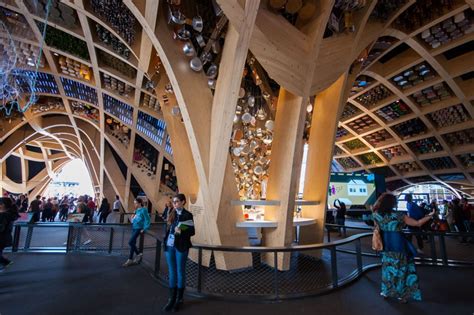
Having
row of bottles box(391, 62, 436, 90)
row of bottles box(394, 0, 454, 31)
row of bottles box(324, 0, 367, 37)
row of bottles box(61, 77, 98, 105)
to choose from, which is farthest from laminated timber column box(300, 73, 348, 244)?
row of bottles box(61, 77, 98, 105)

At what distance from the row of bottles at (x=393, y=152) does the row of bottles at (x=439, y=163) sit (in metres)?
1.38

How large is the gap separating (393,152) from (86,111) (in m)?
20.1

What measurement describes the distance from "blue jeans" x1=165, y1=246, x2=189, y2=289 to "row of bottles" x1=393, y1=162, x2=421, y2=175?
60.6 feet

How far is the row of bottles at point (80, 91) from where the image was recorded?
12.0 m

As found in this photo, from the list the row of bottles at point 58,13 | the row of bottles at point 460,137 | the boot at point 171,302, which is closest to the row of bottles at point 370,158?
the row of bottles at point 460,137

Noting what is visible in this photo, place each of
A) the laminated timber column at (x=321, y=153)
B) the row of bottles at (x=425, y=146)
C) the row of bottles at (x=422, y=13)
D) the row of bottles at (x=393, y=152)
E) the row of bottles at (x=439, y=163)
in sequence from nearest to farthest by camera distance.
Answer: the laminated timber column at (x=321, y=153)
the row of bottles at (x=422, y=13)
the row of bottles at (x=425, y=146)
the row of bottles at (x=439, y=163)
the row of bottles at (x=393, y=152)

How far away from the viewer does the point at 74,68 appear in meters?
10.4

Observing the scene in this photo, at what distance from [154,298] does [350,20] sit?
18.9 feet

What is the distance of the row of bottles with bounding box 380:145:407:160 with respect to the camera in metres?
16.3

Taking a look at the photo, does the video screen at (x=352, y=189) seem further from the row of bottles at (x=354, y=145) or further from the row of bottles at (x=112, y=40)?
the row of bottles at (x=112, y=40)

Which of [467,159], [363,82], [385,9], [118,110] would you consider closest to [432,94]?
[363,82]

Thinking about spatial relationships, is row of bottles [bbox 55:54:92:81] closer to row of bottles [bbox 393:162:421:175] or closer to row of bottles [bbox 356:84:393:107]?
row of bottles [bbox 356:84:393:107]

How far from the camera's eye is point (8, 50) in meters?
4.92

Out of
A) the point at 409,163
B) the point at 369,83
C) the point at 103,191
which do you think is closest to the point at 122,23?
the point at 369,83
